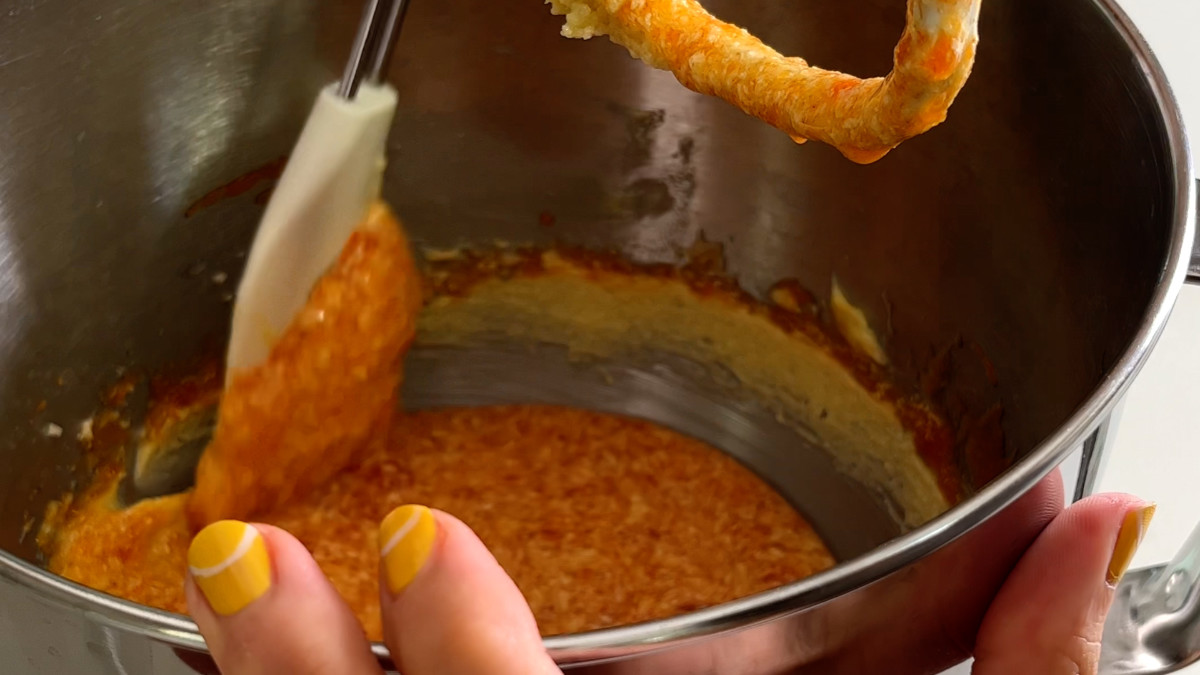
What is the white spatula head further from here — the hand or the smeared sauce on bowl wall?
the hand

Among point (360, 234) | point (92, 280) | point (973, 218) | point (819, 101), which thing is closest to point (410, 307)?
point (360, 234)

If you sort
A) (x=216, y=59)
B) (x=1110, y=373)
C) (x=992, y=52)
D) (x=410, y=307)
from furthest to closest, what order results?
(x=410, y=307)
(x=216, y=59)
(x=992, y=52)
(x=1110, y=373)

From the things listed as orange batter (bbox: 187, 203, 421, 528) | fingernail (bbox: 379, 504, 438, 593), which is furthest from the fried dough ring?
orange batter (bbox: 187, 203, 421, 528)

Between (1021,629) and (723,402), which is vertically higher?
(1021,629)

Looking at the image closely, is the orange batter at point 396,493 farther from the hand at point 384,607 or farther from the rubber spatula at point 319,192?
the hand at point 384,607

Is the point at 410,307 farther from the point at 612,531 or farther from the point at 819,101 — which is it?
the point at 819,101

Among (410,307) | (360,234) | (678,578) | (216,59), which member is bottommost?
(678,578)
